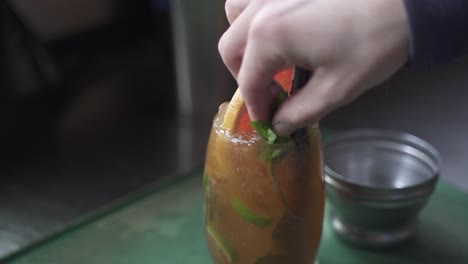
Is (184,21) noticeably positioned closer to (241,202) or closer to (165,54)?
(165,54)

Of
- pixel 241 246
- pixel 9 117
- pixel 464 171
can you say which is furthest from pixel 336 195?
pixel 9 117

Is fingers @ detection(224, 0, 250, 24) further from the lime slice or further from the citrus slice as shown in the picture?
the lime slice

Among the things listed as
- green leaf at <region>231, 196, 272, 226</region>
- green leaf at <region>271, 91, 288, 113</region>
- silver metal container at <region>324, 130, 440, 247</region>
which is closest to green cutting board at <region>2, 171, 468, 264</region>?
silver metal container at <region>324, 130, 440, 247</region>

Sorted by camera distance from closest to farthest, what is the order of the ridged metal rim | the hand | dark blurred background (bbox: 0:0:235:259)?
the hand
the ridged metal rim
dark blurred background (bbox: 0:0:235:259)

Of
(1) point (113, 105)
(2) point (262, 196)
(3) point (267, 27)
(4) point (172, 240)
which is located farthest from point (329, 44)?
(1) point (113, 105)

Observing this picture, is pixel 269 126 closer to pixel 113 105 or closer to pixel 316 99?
pixel 316 99

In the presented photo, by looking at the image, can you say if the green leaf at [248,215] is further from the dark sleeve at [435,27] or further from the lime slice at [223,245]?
the dark sleeve at [435,27]
